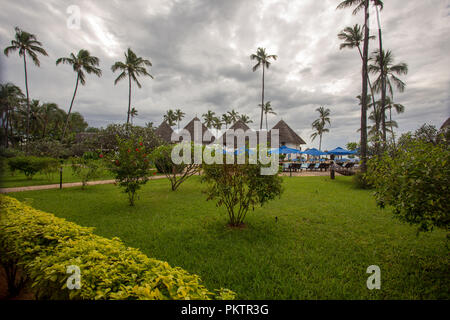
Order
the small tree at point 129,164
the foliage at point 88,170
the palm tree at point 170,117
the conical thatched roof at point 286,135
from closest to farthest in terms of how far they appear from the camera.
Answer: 1. the small tree at point 129,164
2. the foliage at point 88,170
3. the conical thatched roof at point 286,135
4. the palm tree at point 170,117

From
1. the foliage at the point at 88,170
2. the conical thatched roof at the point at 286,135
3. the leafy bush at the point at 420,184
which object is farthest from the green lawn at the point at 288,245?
the conical thatched roof at the point at 286,135

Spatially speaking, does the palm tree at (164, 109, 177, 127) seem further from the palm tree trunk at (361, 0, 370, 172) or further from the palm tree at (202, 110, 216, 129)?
Result: the palm tree trunk at (361, 0, 370, 172)

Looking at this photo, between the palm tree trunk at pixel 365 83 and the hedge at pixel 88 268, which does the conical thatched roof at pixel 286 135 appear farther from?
the hedge at pixel 88 268

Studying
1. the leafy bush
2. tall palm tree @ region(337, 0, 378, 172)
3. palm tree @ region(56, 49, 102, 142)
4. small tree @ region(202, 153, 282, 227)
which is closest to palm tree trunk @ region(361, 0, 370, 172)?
tall palm tree @ region(337, 0, 378, 172)

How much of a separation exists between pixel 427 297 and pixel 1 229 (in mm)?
5530

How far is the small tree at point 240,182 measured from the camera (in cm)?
467

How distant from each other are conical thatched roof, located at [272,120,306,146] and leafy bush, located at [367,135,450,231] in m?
26.5

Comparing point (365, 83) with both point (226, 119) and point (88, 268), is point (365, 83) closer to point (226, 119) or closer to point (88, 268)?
point (88, 268)

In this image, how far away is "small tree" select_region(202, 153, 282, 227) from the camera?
467 centimetres

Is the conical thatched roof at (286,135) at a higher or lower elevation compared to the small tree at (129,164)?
higher

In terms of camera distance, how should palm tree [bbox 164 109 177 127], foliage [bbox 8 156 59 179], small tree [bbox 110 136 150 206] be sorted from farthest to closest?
palm tree [bbox 164 109 177 127]
foliage [bbox 8 156 59 179]
small tree [bbox 110 136 150 206]

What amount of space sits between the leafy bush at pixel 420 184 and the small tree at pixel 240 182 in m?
2.12

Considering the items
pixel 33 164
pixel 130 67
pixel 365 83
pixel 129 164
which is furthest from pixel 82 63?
pixel 365 83
